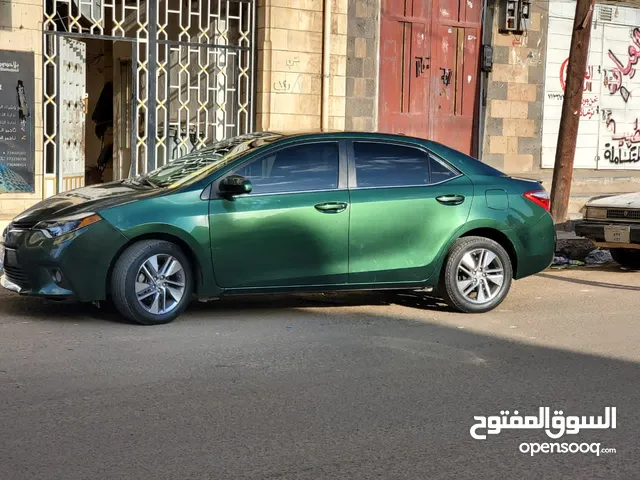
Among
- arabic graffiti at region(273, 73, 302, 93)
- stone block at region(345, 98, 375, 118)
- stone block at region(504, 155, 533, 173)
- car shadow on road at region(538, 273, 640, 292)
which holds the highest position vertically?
arabic graffiti at region(273, 73, 302, 93)

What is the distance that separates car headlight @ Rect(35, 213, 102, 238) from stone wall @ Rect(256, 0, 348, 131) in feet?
26.7

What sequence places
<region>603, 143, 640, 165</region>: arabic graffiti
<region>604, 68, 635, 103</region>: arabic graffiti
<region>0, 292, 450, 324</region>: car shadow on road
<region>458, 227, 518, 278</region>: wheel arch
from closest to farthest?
<region>0, 292, 450, 324</region>: car shadow on road < <region>458, 227, 518, 278</region>: wheel arch < <region>604, 68, 635, 103</region>: arabic graffiti < <region>603, 143, 640, 165</region>: arabic graffiti

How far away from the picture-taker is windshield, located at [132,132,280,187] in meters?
8.68

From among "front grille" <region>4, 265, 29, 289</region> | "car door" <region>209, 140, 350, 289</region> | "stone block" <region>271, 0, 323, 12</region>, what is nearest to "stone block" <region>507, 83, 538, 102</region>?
"stone block" <region>271, 0, 323, 12</region>

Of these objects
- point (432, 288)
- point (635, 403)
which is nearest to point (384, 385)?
point (635, 403)

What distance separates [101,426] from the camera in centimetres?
550

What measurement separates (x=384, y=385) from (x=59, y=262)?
293 cm

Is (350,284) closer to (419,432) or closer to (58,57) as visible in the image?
(419,432)

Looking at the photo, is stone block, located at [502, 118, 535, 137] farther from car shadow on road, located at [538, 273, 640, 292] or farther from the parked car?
car shadow on road, located at [538, 273, 640, 292]

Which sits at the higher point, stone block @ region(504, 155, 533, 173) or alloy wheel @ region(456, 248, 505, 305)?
stone block @ region(504, 155, 533, 173)

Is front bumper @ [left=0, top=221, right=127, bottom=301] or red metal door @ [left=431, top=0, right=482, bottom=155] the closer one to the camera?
front bumper @ [left=0, top=221, right=127, bottom=301]

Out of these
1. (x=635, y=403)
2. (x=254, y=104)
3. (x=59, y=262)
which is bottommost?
(x=635, y=403)

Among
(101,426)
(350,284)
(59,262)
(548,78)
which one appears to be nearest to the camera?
(101,426)

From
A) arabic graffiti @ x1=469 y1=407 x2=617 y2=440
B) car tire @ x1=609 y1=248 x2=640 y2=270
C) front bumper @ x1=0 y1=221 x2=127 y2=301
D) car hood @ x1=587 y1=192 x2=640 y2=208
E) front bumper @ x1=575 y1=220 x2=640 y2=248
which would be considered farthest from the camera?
car tire @ x1=609 y1=248 x2=640 y2=270
